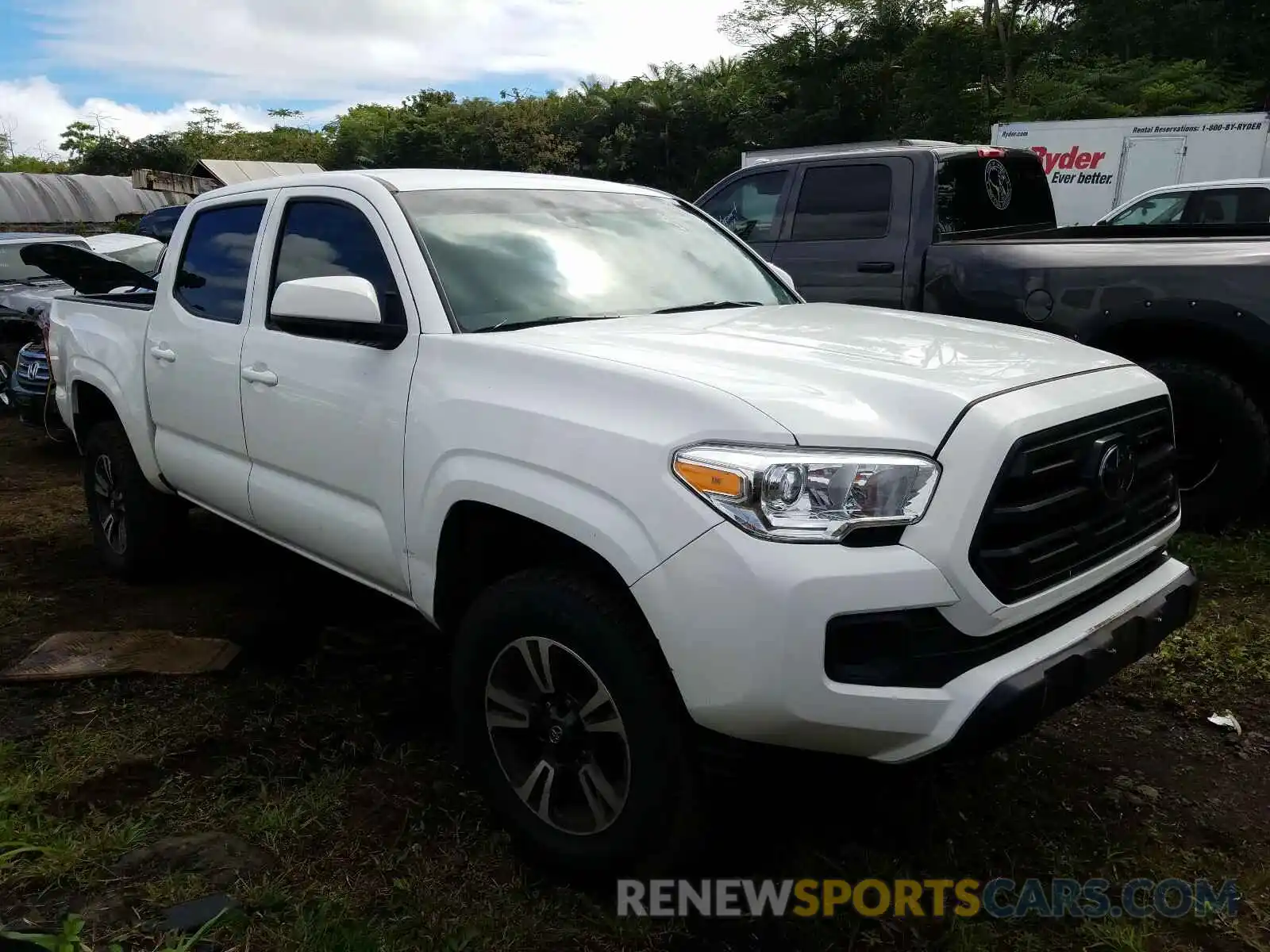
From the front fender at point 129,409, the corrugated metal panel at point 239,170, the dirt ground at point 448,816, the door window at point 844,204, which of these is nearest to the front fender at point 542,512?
the dirt ground at point 448,816

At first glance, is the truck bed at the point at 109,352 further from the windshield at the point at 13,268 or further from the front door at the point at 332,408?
the windshield at the point at 13,268

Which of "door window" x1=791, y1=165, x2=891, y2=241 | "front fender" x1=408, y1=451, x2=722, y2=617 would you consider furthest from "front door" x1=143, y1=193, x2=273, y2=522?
"door window" x1=791, y1=165, x2=891, y2=241

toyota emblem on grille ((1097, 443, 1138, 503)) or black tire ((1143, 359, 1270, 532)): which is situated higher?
toyota emblem on grille ((1097, 443, 1138, 503))

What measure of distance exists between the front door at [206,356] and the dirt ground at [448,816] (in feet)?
2.54

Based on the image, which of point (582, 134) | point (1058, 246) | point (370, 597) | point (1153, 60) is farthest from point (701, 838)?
point (582, 134)

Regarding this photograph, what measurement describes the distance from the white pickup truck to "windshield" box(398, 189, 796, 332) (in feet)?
0.04

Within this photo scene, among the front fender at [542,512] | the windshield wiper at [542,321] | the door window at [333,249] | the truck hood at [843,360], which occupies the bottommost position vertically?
the front fender at [542,512]

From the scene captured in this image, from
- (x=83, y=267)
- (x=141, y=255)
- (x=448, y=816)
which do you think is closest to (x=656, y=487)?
(x=448, y=816)

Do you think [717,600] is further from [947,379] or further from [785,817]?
[785,817]

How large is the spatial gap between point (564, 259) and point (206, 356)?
152cm

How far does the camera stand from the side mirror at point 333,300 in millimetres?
2742

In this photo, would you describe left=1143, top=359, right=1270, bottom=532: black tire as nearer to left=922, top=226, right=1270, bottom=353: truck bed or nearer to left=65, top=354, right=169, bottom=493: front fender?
left=922, top=226, right=1270, bottom=353: truck bed

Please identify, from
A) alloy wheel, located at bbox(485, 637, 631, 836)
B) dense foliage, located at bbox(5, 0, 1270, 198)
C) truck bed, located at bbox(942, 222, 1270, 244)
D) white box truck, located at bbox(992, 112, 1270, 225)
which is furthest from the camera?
dense foliage, located at bbox(5, 0, 1270, 198)

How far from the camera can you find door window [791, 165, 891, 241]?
609 cm
